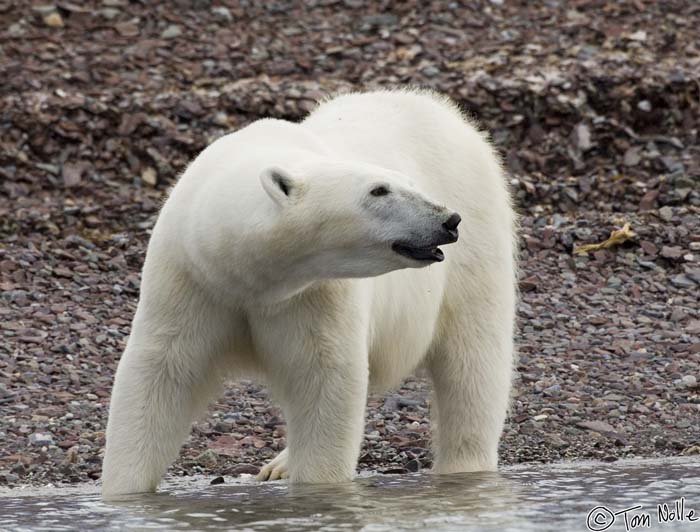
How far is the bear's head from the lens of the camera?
4219 millimetres

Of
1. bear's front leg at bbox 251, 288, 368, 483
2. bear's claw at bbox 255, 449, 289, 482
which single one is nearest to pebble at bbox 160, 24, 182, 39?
bear's claw at bbox 255, 449, 289, 482

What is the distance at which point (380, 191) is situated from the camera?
4.25 meters

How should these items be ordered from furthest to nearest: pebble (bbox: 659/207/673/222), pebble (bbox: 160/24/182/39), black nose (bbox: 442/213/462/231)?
pebble (bbox: 160/24/182/39) < pebble (bbox: 659/207/673/222) < black nose (bbox: 442/213/462/231)

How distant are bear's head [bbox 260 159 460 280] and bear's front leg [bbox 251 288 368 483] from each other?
1.40 feet

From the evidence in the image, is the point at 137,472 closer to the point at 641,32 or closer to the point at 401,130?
the point at 401,130

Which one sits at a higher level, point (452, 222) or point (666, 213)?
point (666, 213)

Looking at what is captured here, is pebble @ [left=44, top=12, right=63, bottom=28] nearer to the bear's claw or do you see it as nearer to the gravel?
the gravel

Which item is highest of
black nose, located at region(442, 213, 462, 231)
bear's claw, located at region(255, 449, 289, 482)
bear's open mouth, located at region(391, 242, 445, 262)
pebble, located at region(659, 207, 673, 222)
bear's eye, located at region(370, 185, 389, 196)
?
pebble, located at region(659, 207, 673, 222)

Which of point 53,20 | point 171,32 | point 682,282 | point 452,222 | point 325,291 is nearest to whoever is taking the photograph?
point 452,222

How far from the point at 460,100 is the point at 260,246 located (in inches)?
305

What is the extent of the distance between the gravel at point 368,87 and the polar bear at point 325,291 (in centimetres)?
84

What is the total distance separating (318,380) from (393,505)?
1.62ft

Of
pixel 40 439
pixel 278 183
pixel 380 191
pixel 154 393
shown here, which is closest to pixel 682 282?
pixel 40 439

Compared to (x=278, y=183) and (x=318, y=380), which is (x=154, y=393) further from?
(x=278, y=183)
